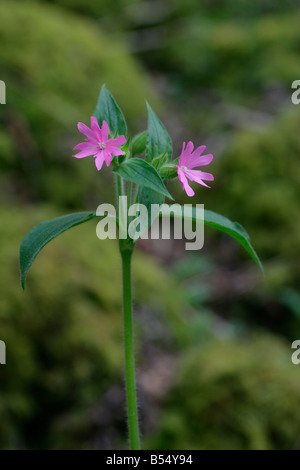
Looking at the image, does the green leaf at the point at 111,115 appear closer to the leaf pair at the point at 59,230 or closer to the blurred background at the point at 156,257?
the leaf pair at the point at 59,230

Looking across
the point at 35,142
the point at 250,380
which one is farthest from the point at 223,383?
the point at 35,142

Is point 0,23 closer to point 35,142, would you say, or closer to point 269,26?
point 35,142

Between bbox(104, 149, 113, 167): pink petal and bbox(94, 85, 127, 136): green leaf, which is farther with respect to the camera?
bbox(94, 85, 127, 136): green leaf
